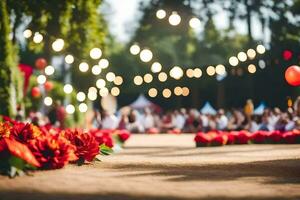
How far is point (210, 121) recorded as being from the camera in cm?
2533

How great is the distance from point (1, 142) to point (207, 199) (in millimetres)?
3139

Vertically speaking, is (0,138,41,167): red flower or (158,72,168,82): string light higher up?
(158,72,168,82): string light

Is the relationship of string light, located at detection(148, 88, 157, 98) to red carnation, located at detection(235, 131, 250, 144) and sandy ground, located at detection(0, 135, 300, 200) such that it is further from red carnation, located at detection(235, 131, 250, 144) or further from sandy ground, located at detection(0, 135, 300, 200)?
sandy ground, located at detection(0, 135, 300, 200)

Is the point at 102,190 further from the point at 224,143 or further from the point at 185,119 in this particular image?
the point at 185,119

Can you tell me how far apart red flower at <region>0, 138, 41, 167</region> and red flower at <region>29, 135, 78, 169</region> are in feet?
1.06

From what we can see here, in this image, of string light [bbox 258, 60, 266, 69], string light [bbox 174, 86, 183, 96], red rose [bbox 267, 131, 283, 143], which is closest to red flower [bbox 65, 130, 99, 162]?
red rose [bbox 267, 131, 283, 143]

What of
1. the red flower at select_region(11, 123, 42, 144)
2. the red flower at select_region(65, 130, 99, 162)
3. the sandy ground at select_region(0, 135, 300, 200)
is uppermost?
the red flower at select_region(11, 123, 42, 144)

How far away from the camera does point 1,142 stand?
694 cm

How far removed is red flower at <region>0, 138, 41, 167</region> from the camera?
658 centimetres

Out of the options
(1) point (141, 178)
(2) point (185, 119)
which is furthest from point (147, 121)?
(1) point (141, 178)

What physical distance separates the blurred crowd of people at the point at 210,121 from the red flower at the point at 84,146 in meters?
9.60

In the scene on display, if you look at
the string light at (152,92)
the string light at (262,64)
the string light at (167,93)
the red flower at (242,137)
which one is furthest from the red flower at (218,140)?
the string light at (152,92)

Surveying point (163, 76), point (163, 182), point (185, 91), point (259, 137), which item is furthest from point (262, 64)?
point (163, 182)

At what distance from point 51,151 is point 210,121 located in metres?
18.6
